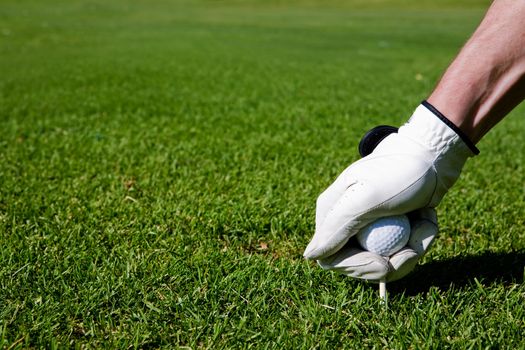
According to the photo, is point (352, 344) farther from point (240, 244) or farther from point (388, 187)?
point (240, 244)

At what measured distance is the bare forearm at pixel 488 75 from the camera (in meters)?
1.85

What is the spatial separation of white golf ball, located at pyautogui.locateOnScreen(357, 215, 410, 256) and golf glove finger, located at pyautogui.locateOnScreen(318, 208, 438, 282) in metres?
0.03

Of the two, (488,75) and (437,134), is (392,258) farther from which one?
(488,75)

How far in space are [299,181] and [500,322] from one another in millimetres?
2170

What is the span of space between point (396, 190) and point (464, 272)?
3.16 ft

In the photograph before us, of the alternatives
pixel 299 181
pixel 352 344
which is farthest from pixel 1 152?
pixel 352 344

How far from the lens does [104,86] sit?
8.43 metres

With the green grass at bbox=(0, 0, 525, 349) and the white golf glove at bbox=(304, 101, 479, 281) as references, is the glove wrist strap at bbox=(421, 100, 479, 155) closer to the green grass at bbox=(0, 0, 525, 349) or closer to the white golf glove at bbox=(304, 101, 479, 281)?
the white golf glove at bbox=(304, 101, 479, 281)

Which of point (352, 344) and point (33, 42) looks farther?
point (33, 42)

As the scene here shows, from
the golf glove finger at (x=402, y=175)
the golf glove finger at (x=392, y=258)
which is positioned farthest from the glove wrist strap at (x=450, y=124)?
the golf glove finger at (x=392, y=258)

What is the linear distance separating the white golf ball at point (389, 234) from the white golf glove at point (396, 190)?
36 millimetres

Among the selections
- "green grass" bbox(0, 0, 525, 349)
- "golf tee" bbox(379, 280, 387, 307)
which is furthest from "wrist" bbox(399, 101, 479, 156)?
"green grass" bbox(0, 0, 525, 349)

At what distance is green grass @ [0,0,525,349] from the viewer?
2.11 m

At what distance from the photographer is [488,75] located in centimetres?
188
